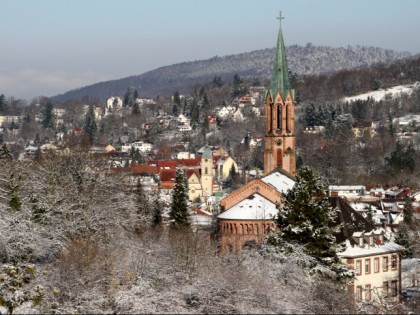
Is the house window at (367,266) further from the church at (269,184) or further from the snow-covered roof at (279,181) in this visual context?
the snow-covered roof at (279,181)

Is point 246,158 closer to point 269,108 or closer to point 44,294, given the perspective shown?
point 269,108

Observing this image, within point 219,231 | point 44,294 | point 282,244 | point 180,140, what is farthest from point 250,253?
point 180,140

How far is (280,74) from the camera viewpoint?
7312 centimetres

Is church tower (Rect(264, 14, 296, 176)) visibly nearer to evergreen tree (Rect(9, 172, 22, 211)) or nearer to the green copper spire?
the green copper spire

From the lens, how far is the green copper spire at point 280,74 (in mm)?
72562

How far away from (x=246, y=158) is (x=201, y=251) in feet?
388

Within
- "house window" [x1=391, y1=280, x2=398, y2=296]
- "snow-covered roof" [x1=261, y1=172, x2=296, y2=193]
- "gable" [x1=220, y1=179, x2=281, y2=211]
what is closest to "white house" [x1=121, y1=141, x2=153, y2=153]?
"snow-covered roof" [x1=261, y1=172, x2=296, y2=193]

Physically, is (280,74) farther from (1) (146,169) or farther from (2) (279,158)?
(1) (146,169)

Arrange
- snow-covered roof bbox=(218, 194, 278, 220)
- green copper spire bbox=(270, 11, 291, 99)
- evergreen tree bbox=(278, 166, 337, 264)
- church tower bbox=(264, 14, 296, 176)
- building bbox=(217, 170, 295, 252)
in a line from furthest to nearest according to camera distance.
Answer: green copper spire bbox=(270, 11, 291, 99), church tower bbox=(264, 14, 296, 176), snow-covered roof bbox=(218, 194, 278, 220), building bbox=(217, 170, 295, 252), evergreen tree bbox=(278, 166, 337, 264)

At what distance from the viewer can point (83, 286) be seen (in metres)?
32.5

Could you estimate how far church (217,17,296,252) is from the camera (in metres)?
57.1

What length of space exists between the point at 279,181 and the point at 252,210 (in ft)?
25.9

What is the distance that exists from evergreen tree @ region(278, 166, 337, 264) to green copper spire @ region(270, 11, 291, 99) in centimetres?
3313

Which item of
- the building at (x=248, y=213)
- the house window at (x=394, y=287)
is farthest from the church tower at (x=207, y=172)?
the house window at (x=394, y=287)
